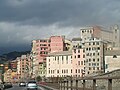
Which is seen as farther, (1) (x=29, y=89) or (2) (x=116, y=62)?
(2) (x=116, y=62)

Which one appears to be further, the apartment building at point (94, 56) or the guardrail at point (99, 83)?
the apartment building at point (94, 56)

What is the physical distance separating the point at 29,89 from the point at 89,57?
399ft

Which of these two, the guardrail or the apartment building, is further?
the apartment building

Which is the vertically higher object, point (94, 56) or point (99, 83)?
point (94, 56)

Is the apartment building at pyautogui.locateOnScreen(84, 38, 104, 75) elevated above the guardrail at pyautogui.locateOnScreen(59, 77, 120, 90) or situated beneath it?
elevated above

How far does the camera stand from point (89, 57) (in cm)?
→ 18838

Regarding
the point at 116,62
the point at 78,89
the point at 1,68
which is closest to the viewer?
the point at 78,89

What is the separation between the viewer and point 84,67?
198 metres

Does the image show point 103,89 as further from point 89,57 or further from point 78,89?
point 89,57

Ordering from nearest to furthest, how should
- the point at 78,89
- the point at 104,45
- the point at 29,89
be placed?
the point at 78,89, the point at 29,89, the point at 104,45

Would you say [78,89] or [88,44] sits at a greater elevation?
[88,44]

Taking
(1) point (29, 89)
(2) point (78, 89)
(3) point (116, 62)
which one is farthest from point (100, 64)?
(2) point (78, 89)

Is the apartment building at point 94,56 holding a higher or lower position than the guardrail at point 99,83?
higher

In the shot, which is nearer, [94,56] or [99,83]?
[99,83]
